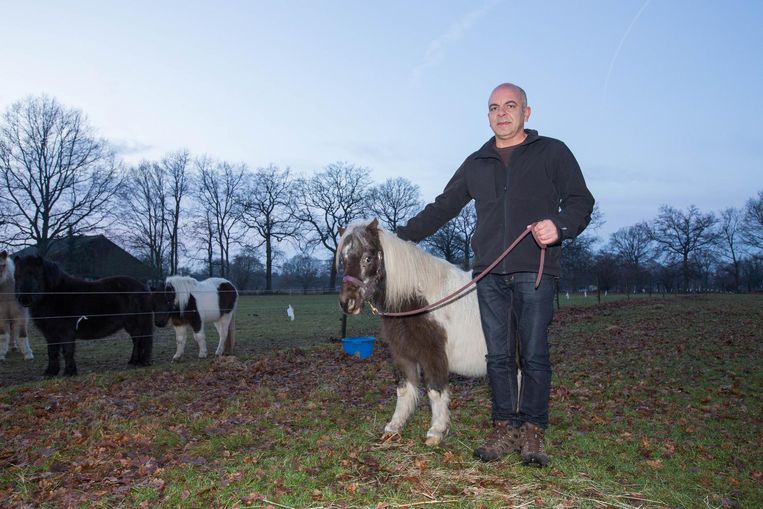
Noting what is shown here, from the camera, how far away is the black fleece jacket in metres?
3.35

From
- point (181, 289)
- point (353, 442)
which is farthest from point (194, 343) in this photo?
point (353, 442)

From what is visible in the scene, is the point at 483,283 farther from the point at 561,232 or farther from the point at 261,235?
the point at 261,235

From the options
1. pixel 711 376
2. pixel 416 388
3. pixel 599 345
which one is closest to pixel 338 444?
pixel 416 388

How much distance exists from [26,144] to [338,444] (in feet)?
113

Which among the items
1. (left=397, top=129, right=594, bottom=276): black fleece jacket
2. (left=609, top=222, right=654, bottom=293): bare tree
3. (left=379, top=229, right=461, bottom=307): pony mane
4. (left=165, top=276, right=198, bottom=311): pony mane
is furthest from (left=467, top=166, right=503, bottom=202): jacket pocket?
(left=609, top=222, right=654, bottom=293): bare tree

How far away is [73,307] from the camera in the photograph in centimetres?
890

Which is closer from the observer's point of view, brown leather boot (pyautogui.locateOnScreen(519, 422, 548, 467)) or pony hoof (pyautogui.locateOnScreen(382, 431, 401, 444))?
brown leather boot (pyautogui.locateOnScreen(519, 422, 548, 467))

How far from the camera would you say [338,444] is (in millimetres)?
3914

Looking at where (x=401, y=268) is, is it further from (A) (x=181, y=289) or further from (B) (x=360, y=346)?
(A) (x=181, y=289)

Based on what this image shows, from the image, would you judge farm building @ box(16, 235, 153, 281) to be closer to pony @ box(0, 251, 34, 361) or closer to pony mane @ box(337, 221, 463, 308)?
pony @ box(0, 251, 34, 361)

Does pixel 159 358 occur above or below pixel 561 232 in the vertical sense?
below

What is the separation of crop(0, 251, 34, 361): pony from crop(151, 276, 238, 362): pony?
252cm

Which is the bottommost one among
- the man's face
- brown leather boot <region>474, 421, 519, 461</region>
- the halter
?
brown leather boot <region>474, 421, 519, 461</region>

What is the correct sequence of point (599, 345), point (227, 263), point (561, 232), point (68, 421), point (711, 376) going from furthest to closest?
point (227, 263), point (599, 345), point (711, 376), point (68, 421), point (561, 232)
